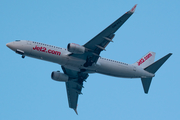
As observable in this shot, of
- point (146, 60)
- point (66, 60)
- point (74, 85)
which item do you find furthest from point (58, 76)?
point (146, 60)

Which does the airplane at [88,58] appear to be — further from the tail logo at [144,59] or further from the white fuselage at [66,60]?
the tail logo at [144,59]

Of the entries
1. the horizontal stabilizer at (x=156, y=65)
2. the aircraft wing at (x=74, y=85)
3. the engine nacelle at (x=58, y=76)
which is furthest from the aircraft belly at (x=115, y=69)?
the engine nacelle at (x=58, y=76)

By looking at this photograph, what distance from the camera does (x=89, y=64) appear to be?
51781mm

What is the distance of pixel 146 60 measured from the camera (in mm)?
59719

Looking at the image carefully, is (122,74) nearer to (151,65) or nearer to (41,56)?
(151,65)

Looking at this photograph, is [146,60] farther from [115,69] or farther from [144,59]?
[115,69]

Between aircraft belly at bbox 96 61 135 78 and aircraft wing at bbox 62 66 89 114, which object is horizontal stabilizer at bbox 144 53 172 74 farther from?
aircraft wing at bbox 62 66 89 114

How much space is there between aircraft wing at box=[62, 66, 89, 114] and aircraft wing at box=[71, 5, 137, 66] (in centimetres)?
760

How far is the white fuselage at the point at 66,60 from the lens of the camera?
5012 centimetres

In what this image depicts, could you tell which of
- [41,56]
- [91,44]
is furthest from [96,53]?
[41,56]

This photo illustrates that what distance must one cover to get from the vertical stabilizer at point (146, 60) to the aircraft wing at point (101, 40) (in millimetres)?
11468

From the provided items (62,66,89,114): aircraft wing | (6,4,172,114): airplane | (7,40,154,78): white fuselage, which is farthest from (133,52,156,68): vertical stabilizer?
(62,66,89,114): aircraft wing

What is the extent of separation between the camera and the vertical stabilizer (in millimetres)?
58684

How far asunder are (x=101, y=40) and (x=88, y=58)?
4235 millimetres
